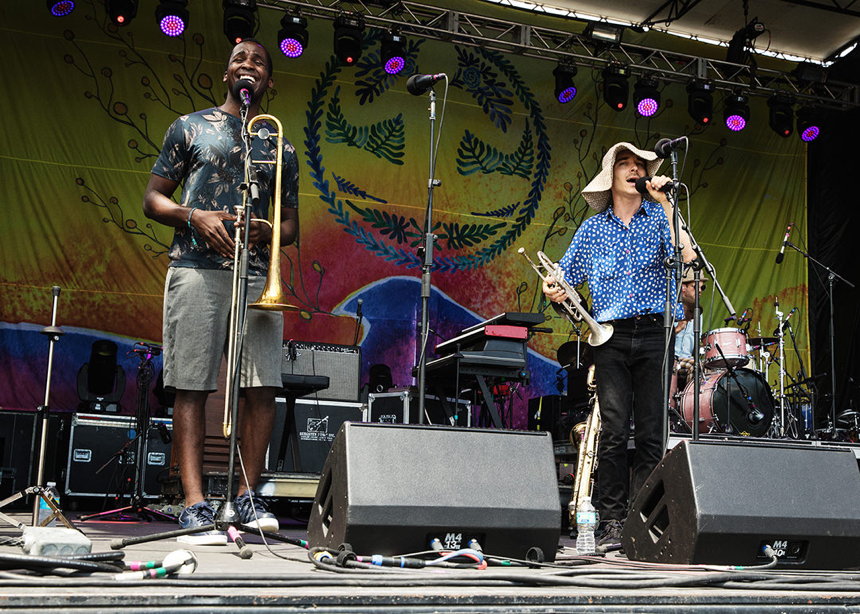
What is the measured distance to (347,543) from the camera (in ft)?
7.38

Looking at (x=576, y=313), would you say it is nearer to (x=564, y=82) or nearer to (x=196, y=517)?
(x=196, y=517)

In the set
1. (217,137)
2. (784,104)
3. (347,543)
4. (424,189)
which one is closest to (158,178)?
(217,137)

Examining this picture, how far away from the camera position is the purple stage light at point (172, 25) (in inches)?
303

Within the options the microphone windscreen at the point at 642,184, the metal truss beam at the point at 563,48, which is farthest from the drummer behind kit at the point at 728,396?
the microphone windscreen at the point at 642,184

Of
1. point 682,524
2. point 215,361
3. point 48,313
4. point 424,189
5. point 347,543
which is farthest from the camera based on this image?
point 424,189

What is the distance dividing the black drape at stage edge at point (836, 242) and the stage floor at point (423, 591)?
8033 mm

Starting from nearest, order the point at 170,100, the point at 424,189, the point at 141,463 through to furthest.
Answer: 1. the point at 141,463
2. the point at 170,100
3. the point at 424,189

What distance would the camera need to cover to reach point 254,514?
3064 millimetres

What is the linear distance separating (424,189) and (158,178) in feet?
19.1

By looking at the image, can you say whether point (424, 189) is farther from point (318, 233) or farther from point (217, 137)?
point (217, 137)

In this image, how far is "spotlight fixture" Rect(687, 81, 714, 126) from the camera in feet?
29.9

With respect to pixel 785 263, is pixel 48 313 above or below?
below

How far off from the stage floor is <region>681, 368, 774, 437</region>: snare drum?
5002 millimetres

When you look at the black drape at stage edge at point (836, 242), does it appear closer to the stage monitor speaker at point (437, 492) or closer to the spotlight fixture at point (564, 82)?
the spotlight fixture at point (564, 82)
